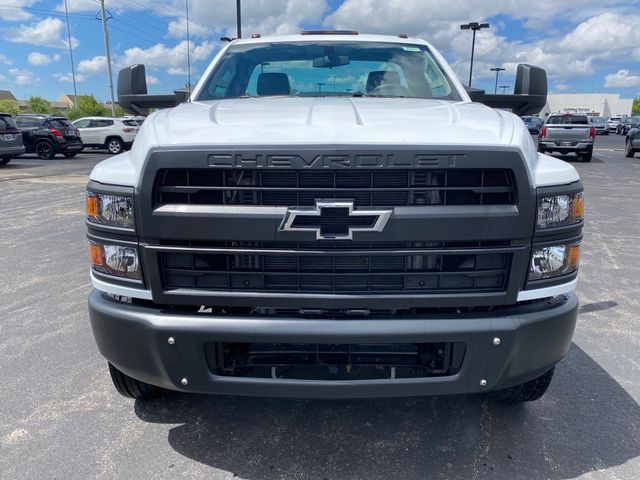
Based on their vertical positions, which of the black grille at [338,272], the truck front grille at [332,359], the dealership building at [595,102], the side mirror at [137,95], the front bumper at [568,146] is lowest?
the front bumper at [568,146]

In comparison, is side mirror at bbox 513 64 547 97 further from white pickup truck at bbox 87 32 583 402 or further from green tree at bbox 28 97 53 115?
green tree at bbox 28 97 53 115

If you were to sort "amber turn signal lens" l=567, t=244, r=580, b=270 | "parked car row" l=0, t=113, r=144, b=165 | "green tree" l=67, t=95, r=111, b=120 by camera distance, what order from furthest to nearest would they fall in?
"green tree" l=67, t=95, r=111, b=120 → "parked car row" l=0, t=113, r=144, b=165 → "amber turn signal lens" l=567, t=244, r=580, b=270

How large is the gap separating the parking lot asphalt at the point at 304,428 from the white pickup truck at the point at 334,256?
1.58 feet

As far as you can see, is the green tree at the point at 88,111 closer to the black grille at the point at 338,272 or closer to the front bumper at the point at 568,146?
the front bumper at the point at 568,146

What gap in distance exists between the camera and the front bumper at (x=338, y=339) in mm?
2041

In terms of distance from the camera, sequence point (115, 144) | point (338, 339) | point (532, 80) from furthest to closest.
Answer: point (115, 144) < point (532, 80) < point (338, 339)

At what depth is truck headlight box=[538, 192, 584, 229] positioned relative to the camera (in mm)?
2105

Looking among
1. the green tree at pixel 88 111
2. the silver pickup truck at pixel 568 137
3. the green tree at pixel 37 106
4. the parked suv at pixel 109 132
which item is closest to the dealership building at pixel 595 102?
the green tree at pixel 88 111

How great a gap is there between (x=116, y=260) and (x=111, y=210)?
0.72 feet

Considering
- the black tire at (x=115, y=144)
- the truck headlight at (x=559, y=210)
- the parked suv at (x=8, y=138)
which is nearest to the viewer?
the truck headlight at (x=559, y=210)

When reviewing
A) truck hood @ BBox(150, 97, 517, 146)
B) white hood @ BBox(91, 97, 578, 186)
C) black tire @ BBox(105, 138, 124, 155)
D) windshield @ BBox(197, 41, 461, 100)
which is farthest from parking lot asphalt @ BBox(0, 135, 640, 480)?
black tire @ BBox(105, 138, 124, 155)

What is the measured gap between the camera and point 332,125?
7.16ft

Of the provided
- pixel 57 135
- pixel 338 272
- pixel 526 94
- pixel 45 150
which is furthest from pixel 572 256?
pixel 45 150

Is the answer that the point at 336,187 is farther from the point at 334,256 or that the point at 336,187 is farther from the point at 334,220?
the point at 334,256
